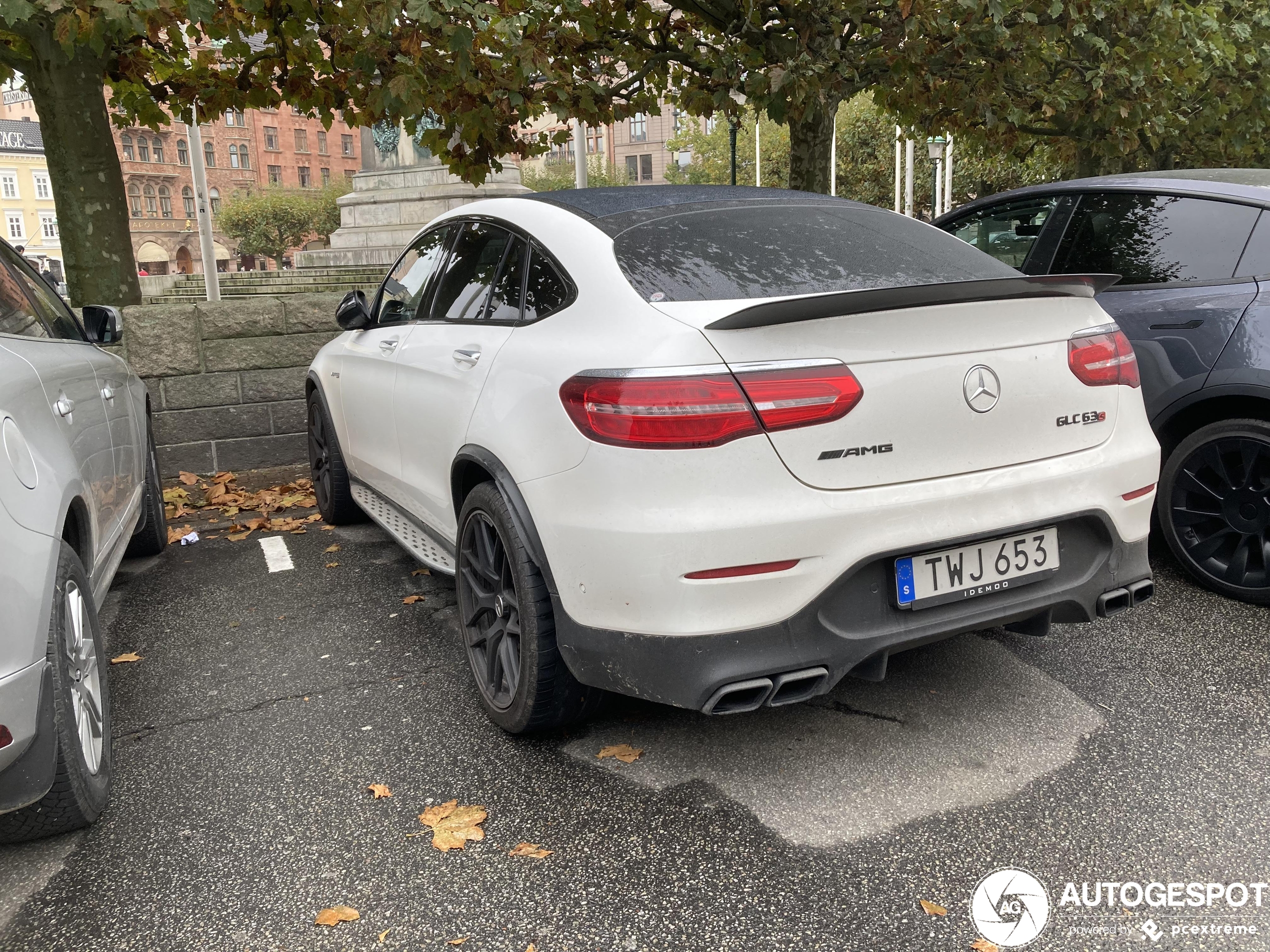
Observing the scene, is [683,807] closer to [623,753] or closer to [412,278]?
[623,753]

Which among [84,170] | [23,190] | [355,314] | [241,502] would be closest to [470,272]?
[355,314]

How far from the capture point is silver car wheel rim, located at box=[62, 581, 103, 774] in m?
2.77

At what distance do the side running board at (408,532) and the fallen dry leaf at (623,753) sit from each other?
91 cm

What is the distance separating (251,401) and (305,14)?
251 centimetres

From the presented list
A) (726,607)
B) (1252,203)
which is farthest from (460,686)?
(1252,203)

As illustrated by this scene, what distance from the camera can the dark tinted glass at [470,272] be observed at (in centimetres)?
378

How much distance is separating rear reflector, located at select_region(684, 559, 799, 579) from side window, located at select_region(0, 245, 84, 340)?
2791 millimetres

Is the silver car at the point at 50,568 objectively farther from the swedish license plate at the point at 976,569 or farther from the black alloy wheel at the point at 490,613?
the swedish license plate at the point at 976,569

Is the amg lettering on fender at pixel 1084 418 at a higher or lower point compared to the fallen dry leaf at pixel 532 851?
higher

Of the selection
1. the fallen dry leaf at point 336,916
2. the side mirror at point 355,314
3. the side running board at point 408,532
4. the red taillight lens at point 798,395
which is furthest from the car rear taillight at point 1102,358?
the side mirror at point 355,314

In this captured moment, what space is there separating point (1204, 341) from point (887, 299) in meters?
2.20

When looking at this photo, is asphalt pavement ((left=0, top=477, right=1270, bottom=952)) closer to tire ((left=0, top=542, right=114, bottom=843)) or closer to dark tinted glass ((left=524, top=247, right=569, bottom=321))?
tire ((left=0, top=542, right=114, bottom=843))

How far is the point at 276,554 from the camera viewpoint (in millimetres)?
5734

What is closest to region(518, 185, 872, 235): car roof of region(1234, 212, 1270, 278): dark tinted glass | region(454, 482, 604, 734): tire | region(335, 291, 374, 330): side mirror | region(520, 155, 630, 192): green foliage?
region(454, 482, 604, 734): tire
